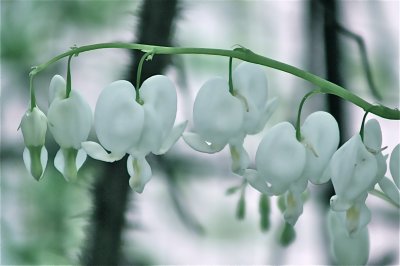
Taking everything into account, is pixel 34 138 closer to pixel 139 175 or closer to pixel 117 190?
pixel 139 175

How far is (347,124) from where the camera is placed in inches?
49.5

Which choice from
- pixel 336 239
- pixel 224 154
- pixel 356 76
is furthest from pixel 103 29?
pixel 336 239

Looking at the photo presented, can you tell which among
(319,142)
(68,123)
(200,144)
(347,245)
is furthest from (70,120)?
(347,245)

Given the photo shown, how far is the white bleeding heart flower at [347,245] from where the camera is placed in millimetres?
757

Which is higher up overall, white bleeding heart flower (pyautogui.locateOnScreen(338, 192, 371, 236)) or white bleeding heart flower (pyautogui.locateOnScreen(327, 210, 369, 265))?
white bleeding heart flower (pyautogui.locateOnScreen(338, 192, 371, 236))

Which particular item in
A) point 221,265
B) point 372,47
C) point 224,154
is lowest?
point 221,265

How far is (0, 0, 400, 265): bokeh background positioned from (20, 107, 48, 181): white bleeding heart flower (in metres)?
0.83

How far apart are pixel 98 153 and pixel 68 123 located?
37 millimetres

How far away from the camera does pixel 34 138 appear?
631 mm

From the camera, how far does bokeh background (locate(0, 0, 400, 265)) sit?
155cm

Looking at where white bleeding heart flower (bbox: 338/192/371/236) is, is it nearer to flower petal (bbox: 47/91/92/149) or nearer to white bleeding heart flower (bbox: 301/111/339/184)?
white bleeding heart flower (bbox: 301/111/339/184)

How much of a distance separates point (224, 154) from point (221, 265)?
272mm

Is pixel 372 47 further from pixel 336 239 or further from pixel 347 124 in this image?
pixel 336 239

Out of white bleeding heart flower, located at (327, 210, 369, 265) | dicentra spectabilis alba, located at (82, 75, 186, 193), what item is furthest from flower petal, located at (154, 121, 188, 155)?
white bleeding heart flower, located at (327, 210, 369, 265)
